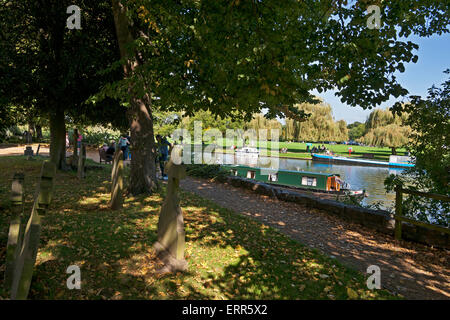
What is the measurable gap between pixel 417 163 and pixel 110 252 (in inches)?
318

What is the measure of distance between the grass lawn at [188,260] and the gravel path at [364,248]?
61 cm

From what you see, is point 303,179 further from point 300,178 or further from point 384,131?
point 384,131

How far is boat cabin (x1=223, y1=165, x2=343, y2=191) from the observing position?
1984 cm

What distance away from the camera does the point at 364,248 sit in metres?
6.24

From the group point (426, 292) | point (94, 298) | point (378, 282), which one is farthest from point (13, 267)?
point (426, 292)

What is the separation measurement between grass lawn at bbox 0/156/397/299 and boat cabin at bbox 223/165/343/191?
12.8 meters

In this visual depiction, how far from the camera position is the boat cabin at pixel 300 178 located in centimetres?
1984

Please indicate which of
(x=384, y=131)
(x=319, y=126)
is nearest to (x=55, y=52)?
(x=319, y=126)

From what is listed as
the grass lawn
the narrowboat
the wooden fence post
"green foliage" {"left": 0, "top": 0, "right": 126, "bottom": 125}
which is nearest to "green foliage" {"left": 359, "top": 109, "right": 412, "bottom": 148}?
the narrowboat

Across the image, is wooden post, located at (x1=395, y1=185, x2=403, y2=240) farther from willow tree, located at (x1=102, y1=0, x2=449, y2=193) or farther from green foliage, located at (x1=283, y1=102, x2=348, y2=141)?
green foliage, located at (x1=283, y1=102, x2=348, y2=141)

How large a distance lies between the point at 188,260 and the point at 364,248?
4152mm

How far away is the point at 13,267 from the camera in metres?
3.25

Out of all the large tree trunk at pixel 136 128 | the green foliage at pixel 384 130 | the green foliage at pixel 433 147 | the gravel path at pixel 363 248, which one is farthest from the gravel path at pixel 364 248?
the green foliage at pixel 384 130
